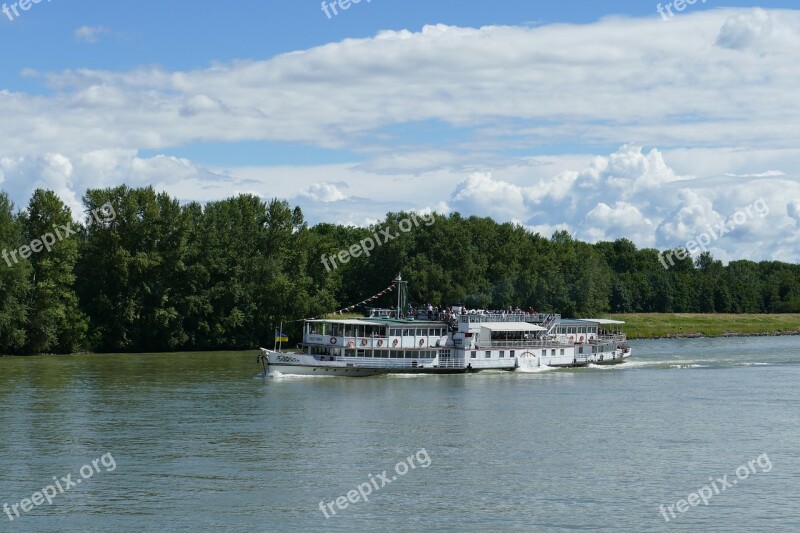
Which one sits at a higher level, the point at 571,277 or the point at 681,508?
the point at 571,277

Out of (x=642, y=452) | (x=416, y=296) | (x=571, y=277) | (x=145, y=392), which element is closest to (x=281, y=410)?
(x=145, y=392)

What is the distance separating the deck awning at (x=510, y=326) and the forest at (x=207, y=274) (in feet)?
70.3

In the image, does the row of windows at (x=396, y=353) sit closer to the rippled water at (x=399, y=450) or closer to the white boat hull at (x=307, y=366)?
the white boat hull at (x=307, y=366)

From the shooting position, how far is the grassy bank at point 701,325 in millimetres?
154125

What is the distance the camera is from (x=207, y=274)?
119m

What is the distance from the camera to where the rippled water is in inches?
1517

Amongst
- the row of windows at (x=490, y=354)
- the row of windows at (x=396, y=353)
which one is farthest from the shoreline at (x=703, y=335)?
the row of windows at (x=396, y=353)

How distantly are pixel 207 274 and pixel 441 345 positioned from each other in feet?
131

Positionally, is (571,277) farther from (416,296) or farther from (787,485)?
(787,485)

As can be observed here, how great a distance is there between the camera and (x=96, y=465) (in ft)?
149

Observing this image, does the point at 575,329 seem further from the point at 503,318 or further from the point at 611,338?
the point at 503,318

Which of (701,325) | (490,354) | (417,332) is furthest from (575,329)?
(701,325)

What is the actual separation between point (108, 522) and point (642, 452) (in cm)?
2524

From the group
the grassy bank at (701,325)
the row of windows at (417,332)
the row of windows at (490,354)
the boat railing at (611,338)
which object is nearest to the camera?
the row of windows at (417,332)
